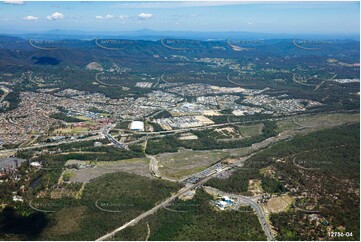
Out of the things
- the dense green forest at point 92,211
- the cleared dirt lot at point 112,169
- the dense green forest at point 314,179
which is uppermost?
the dense green forest at point 314,179

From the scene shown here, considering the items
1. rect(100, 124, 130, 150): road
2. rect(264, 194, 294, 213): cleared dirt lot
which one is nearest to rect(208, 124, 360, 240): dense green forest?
rect(264, 194, 294, 213): cleared dirt lot

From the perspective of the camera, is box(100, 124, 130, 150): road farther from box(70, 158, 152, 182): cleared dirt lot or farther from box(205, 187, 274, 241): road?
box(205, 187, 274, 241): road

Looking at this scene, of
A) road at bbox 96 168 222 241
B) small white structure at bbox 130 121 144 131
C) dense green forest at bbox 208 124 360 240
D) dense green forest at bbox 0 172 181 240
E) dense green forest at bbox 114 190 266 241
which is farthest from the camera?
small white structure at bbox 130 121 144 131

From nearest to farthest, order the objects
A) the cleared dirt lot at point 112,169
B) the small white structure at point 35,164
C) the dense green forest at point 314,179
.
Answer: the dense green forest at point 314,179
the cleared dirt lot at point 112,169
the small white structure at point 35,164

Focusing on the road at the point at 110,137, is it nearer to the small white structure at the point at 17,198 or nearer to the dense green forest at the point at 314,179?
the dense green forest at the point at 314,179

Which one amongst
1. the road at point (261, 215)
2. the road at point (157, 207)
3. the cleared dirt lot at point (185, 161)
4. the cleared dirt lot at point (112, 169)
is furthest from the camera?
the cleared dirt lot at point (185, 161)

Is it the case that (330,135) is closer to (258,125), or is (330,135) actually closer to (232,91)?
(258,125)

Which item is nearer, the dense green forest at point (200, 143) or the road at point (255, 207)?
the road at point (255, 207)

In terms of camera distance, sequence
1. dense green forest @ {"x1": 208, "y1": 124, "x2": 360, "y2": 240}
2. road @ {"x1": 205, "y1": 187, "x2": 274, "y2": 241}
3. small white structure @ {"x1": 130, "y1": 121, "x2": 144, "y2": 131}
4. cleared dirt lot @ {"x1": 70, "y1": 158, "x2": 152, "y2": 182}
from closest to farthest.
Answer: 1. road @ {"x1": 205, "y1": 187, "x2": 274, "y2": 241}
2. dense green forest @ {"x1": 208, "y1": 124, "x2": 360, "y2": 240}
3. cleared dirt lot @ {"x1": 70, "y1": 158, "x2": 152, "y2": 182}
4. small white structure @ {"x1": 130, "y1": 121, "x2": 144, "y2": 131}

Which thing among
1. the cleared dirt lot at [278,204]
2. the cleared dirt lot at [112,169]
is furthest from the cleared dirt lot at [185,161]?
the cleared dirt lot at [278,204]
